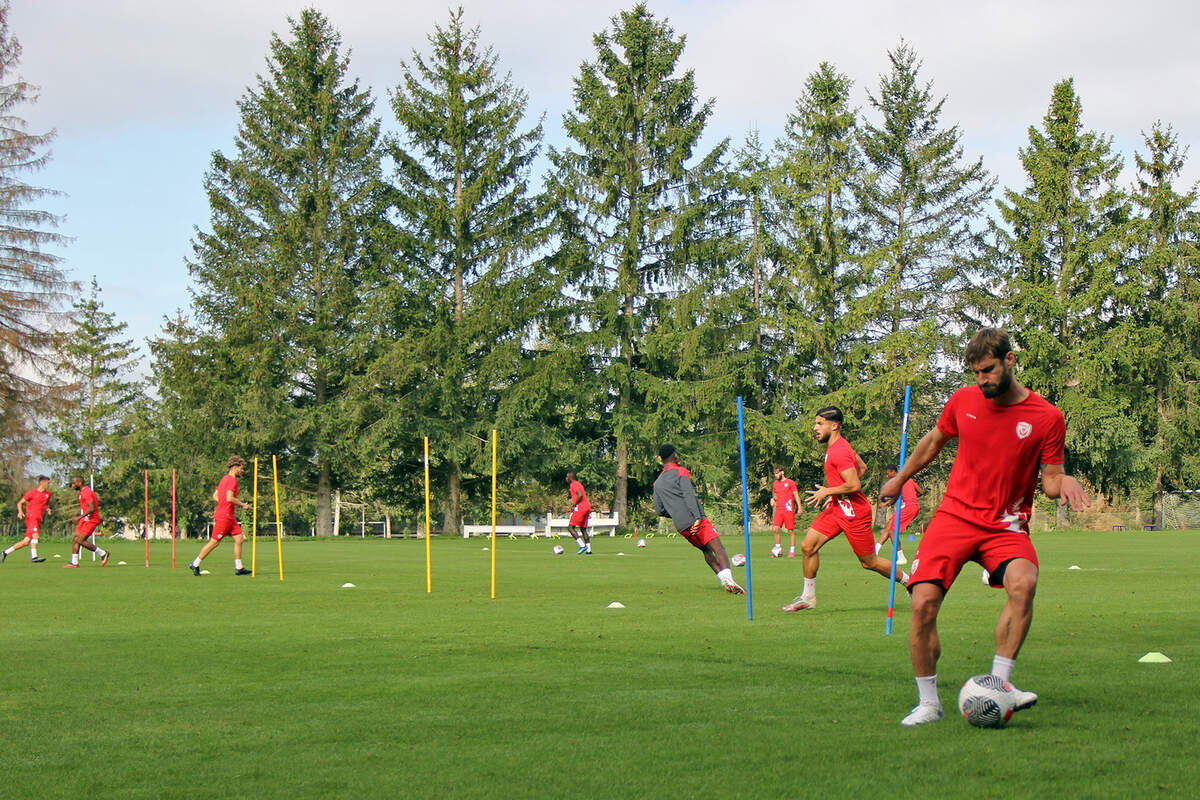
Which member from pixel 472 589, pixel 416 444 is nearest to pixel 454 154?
pixel 416 444

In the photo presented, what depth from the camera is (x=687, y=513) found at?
17.0 m

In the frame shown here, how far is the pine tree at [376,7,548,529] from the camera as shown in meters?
53.2

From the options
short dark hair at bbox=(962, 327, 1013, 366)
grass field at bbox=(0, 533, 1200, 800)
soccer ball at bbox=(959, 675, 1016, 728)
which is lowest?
grass field at bbox=(0, 533, 1200, 800)

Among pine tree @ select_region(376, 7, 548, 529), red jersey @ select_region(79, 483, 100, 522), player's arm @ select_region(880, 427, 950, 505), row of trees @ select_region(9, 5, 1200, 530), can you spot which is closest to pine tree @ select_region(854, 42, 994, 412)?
row of trees @ select_region(9, 5, 1200, 530)

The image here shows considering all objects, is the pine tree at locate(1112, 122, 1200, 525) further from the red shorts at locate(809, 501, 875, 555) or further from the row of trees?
the red shorts at locate(809, 501, 875, 555)

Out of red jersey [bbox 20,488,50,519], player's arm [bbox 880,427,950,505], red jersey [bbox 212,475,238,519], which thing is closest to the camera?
player's arm [bbox 880,427,950,505]

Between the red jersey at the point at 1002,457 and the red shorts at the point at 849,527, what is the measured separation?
6.82 metres

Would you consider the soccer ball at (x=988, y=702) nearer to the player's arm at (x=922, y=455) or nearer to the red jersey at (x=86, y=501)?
the player's arm at (x=922, y=455)

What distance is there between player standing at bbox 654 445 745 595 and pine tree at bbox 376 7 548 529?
36.0 meters

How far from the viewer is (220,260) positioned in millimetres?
53906

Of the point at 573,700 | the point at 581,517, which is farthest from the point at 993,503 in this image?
the point at 581,517

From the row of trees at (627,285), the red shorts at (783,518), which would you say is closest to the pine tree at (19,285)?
the row of trees at (627,285)

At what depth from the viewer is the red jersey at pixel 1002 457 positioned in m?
6.83

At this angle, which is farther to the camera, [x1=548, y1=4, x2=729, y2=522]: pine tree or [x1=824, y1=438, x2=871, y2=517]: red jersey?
[x1=548, y1=4, x2=729, y2=522]: pine tree
